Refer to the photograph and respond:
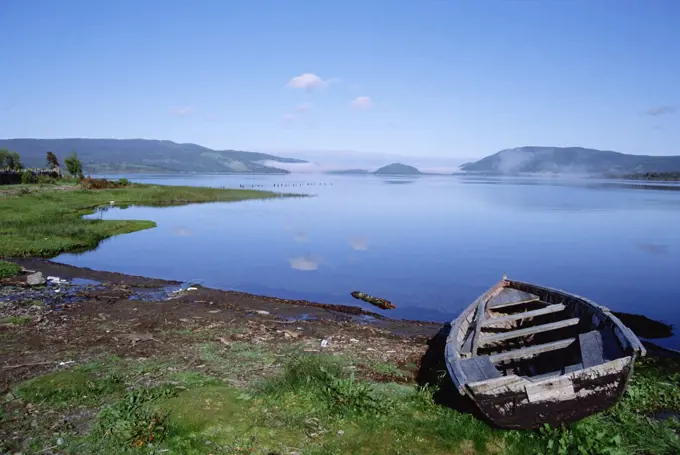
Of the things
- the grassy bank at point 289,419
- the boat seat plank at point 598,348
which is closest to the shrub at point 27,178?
the grassy bank at point 289,419

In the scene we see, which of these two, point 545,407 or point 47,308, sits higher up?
point 545,407

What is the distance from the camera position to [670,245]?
1614 inches

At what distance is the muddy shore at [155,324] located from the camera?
13.2 m

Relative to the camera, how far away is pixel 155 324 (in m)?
16.0

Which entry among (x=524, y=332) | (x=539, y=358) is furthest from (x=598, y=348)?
(x=524, y=332)

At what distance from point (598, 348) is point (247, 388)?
8405 millimetres

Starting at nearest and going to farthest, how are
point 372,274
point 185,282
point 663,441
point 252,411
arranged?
point 663,441
point 252,411
point 185,282
point 372,274

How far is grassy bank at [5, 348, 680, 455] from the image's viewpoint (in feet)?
27.7

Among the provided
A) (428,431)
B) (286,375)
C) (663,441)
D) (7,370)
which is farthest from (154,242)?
(663,441)

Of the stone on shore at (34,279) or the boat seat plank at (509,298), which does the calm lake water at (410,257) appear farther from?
the stone on shore at (34,279)

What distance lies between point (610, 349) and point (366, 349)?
21.4ft

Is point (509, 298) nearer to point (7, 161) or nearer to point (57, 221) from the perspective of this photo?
point (57, 221)

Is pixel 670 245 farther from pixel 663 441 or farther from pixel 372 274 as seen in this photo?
pixel 663 441

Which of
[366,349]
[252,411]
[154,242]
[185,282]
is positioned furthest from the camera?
[154,242]
